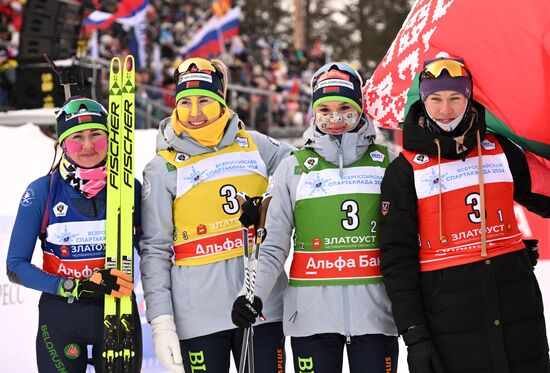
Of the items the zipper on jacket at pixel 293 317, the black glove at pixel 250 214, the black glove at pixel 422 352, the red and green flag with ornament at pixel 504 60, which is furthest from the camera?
the black glove at pixel 250 214

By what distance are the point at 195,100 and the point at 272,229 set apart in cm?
75

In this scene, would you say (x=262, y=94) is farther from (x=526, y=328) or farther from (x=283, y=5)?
(x=283, y=5)

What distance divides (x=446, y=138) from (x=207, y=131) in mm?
1158

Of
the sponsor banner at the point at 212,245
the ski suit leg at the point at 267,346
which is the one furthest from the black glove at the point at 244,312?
the sponsor banner at the point at 212,245

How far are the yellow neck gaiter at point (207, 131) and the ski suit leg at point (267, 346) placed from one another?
91 centimetres

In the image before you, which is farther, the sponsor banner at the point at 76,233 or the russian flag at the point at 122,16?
the russian flag at the point at 122,16

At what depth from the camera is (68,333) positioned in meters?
Answer: 3.88

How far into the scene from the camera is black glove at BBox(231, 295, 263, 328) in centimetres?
363

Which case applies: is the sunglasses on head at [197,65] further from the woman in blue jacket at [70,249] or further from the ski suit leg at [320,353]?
the ski suit leg at [320,353]

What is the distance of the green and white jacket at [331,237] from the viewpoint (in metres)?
3.64

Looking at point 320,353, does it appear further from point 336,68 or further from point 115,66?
point 115,66

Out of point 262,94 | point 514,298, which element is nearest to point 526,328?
point 514,298

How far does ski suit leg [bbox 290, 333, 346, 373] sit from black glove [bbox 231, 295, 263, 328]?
237mm

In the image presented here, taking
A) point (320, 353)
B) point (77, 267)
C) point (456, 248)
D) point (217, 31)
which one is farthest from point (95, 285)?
point (217, 31)
